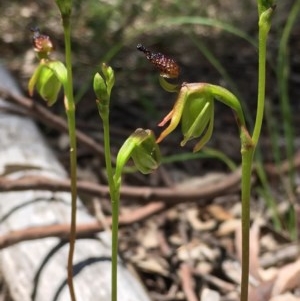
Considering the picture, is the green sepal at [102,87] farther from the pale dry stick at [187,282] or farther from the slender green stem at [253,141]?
the pale dry stick at [187,282]

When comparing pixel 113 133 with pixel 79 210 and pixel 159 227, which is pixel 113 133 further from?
pixel 79 210

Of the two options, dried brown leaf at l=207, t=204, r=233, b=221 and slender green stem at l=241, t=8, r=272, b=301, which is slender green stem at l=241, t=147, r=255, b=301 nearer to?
slender green stem at l=241, t=8, r=272, b=301

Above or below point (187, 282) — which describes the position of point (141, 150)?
above

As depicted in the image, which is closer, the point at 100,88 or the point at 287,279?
the point at 100,88

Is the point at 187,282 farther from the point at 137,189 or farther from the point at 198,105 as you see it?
the point at 198,105

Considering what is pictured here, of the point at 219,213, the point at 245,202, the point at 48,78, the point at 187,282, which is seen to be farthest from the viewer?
the point at 219,213

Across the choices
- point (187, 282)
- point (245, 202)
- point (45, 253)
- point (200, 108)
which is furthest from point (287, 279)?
point (200, 108)

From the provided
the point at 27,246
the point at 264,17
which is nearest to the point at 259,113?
the point at 264,17

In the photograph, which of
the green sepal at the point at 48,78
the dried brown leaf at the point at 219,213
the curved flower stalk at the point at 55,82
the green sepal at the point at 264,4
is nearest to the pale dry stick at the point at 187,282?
the dried brown leaf at the point at 219,213

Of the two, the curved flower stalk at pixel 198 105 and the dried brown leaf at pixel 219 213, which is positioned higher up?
the dried brown leaf at pixel 219 213
